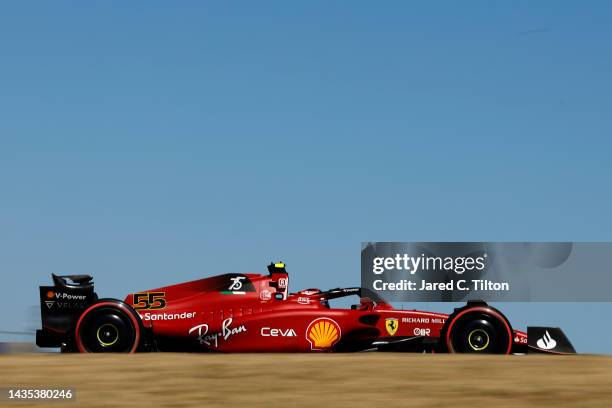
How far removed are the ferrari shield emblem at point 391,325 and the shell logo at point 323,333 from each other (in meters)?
0.76

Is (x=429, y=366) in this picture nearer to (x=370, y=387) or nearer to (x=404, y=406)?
(x=370, y=387)

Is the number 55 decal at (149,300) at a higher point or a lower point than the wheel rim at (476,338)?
higher

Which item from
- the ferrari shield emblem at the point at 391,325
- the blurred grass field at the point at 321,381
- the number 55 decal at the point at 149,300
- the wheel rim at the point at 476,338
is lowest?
the blurred grass field at the point at 321,381

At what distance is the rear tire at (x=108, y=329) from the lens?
1421 cm

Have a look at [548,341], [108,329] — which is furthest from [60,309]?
[548,341]

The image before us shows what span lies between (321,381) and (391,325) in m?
→ 5.00

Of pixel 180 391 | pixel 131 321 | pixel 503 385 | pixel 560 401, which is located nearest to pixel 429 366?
pixel 503 385

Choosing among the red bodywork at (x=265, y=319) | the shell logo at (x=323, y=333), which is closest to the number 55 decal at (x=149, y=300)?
the red bodywork at (x=265, y=319)

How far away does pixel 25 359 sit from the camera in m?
12.4

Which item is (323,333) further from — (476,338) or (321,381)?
(321,381)

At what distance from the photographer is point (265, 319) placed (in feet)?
48.1

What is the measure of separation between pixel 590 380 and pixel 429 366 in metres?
1.76

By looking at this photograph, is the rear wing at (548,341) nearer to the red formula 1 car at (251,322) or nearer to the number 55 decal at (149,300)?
the red formula 1 car at (251,322)

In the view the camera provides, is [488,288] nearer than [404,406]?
No
